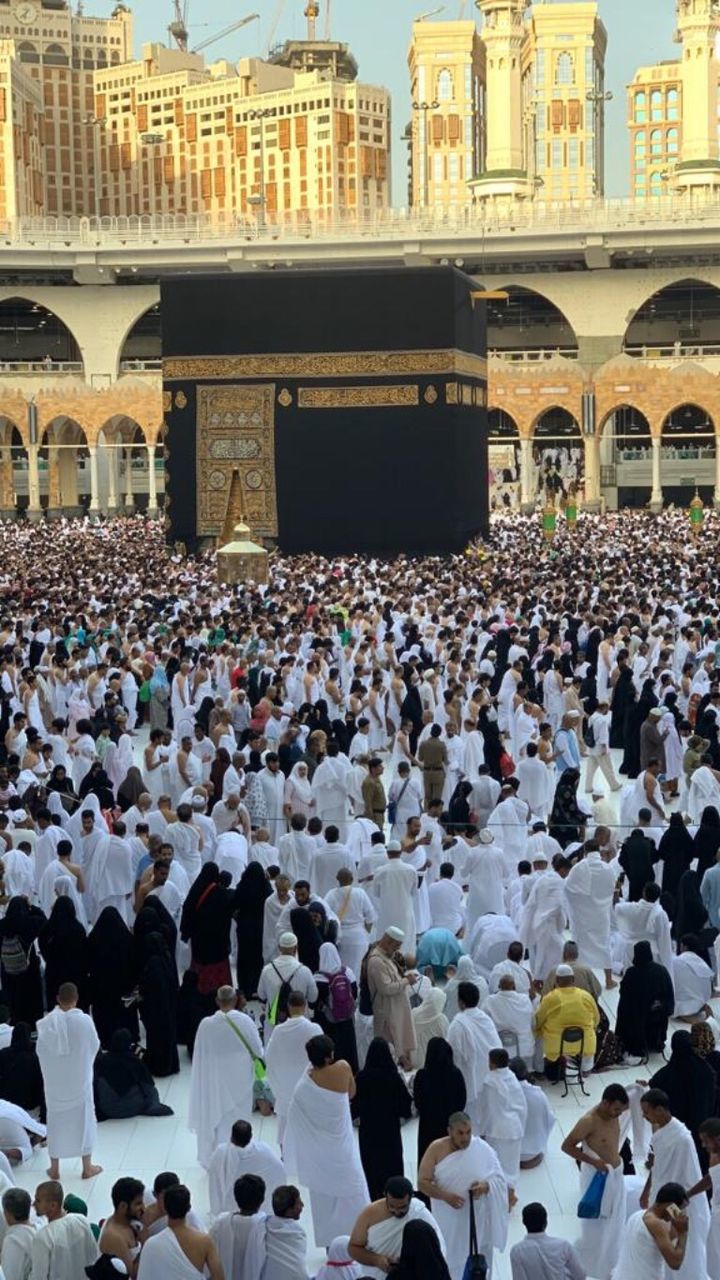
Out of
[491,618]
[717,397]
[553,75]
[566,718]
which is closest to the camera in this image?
[566,718]

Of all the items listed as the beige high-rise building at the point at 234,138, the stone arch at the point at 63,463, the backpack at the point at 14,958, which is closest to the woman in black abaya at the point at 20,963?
the backpack at the point at 14,958

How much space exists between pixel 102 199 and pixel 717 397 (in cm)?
6479

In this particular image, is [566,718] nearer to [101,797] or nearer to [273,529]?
[101,797]

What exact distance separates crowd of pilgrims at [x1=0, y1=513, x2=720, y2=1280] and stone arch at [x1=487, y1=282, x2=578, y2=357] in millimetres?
34621

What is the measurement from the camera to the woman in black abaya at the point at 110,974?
22.4 ft

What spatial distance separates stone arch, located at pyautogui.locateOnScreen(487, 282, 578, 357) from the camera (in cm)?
4872

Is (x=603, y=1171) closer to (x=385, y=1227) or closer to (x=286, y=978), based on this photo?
(x=385, y=1227)

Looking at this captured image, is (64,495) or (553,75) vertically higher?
(553,75)

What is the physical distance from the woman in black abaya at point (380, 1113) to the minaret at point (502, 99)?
5213 cm

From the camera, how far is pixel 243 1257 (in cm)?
447

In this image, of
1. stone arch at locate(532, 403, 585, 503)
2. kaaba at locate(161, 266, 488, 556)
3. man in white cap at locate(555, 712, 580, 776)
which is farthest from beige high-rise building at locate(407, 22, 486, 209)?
man in white cap at locate(555, 712, 580, 776)

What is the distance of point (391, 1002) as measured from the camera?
6168 mm

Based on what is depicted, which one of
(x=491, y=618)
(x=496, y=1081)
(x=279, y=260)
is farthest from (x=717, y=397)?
(x=496, y=1081)

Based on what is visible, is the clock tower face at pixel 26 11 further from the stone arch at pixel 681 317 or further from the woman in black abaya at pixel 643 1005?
the woman in black abaya at pixel 643 1005
